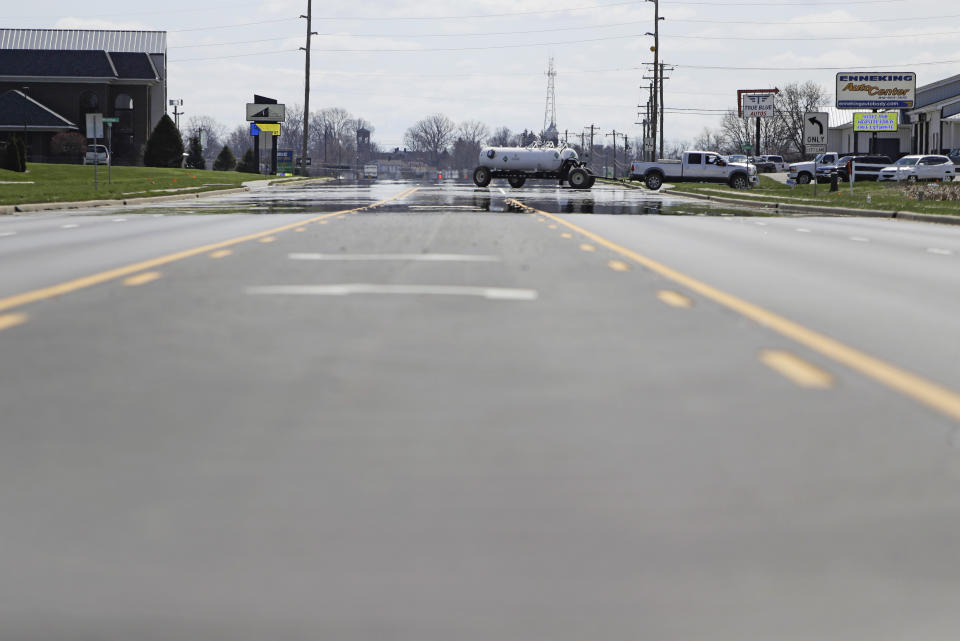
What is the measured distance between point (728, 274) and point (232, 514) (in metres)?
9.48

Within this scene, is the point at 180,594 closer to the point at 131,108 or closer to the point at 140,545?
the point at 140,545

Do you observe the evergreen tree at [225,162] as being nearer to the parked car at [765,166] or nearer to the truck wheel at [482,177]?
the parked car at [765,166]

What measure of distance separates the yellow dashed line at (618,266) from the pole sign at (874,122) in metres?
54.7

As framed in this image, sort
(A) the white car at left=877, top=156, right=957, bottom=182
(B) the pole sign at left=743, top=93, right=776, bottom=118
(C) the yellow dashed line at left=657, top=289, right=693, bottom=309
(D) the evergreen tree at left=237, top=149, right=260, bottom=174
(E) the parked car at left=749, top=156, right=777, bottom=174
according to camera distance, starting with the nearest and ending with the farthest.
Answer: (C) the yellow dashed line at left=657, top=289, right=693, bottom=309 < (A) the white car at left=877, top=156, right=957, bottom=182 < (E) the parked car at left=749, top=156, right=777, bottom=174 < (D) the evergreen tree at left=237, top=149, right=260, bottom=174 < (B) the pole sign at left=743, top=93, right=776, bottom=118

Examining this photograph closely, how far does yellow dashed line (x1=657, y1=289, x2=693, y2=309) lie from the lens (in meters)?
10.1

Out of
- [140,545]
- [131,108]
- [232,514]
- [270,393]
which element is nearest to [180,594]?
[140,545]

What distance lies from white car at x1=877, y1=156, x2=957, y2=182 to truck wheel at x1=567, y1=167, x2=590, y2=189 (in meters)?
14.0

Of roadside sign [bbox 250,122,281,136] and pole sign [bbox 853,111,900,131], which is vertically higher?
roadside sign [bbox 250,122,281,136]

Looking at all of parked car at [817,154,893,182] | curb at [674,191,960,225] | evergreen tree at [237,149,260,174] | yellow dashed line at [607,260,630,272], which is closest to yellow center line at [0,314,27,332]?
yellow dashed line at [607,260,630,272]

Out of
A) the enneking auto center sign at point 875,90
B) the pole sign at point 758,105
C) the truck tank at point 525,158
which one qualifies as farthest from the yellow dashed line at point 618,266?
the pole sign at point 758,105

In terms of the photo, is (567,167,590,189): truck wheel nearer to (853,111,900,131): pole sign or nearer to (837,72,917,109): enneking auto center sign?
(837,72,917,109): enneking auto center sign

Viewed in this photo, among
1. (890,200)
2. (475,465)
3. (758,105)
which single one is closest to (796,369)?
(475,465)

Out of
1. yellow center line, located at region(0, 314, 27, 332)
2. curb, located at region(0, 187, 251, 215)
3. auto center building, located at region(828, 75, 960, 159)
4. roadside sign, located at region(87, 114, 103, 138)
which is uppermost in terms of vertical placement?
auto center building, located at region(828, 75, 960, 159)

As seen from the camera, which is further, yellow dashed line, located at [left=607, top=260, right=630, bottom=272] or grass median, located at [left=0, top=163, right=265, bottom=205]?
grass median, located at [left=0, top=163, right=265, bottom=205]
